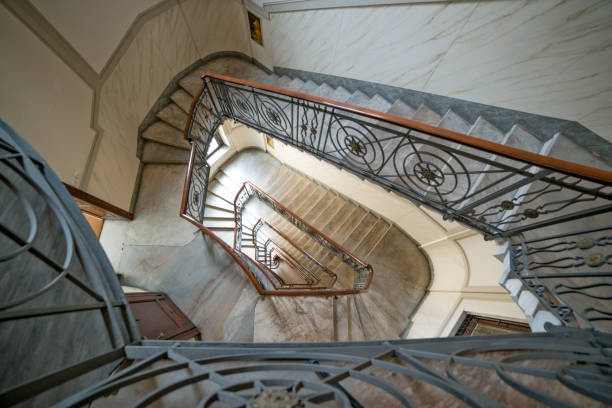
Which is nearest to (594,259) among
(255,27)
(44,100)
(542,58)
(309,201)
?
(542,58)

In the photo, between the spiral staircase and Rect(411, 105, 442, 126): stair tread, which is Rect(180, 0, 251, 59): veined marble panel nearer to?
Rect(411, 105, 442, 126): stair tread

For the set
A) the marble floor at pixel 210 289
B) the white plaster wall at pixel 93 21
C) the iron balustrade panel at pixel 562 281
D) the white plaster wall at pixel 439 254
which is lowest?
the marble floor at pixel 210 289

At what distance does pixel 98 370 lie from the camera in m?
0.89

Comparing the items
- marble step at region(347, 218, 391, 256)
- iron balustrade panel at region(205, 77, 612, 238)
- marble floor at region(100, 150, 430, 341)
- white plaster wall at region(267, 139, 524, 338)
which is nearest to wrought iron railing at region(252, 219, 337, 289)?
marble step at region(347, 218, 391, 256)

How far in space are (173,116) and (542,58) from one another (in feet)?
19.5

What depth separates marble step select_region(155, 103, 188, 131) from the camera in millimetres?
4902

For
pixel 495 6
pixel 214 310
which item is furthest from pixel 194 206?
pixel 495 6

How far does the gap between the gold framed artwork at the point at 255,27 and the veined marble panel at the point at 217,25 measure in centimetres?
17

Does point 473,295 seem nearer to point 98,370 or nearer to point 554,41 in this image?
point 554,41

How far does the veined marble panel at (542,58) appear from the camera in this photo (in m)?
1.99

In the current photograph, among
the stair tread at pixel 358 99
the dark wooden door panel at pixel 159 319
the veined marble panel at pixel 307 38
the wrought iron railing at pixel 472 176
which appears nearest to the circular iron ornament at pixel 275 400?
the wrought iron railing at pixel 472 176

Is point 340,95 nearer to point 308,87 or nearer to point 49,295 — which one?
point 308,87

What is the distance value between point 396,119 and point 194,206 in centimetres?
370

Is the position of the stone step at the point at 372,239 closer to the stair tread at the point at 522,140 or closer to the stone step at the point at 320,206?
the stone step at the point at 320,206
